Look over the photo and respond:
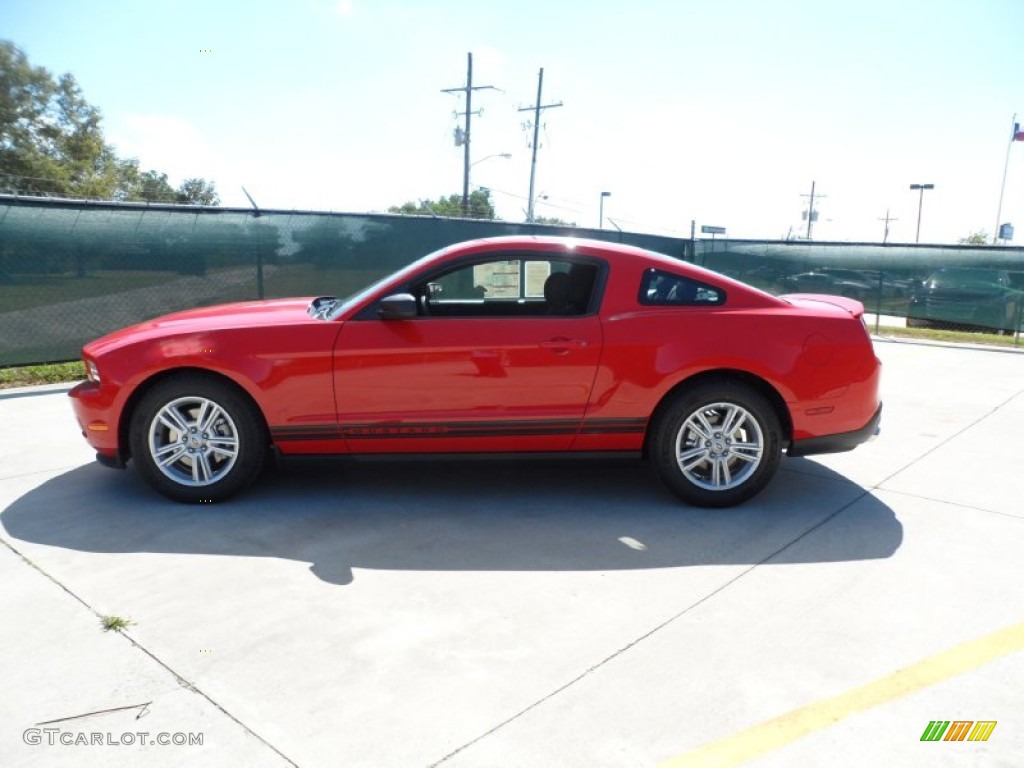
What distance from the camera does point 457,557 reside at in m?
3.60

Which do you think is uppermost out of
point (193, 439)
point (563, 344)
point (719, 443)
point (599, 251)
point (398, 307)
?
point (599, 251)

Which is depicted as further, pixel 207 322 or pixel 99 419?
pixel 207 322

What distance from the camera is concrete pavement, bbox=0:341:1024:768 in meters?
2.30

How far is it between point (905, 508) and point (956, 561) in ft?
2.55

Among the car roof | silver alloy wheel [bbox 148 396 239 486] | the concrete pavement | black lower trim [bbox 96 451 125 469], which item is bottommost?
the concrete pavement

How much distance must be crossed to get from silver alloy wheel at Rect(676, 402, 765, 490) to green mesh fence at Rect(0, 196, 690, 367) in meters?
7.03

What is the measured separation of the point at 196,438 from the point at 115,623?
1461 mm

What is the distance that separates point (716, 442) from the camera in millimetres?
4285

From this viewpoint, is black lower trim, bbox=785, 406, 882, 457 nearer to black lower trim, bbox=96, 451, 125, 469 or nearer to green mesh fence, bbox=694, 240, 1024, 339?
black lower trim, bbox=96, 451, 125, 469

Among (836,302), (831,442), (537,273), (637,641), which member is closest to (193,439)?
(537,273)

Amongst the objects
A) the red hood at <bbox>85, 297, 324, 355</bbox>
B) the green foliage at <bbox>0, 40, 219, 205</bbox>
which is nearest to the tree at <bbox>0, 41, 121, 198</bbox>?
the green foliage at <bbox>0, 40, 219, 205</bbox>

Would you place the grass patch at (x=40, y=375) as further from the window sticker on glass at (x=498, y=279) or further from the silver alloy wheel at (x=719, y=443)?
the silver alloy wheel at (x=719, y=443)

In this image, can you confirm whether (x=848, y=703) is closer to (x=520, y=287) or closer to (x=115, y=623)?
(x=115, y=623)

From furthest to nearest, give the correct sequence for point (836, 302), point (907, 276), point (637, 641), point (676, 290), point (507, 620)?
point (907, 276) → point (836, 302) → point (676, 290) → point (507, 620) → point (637, 641)
